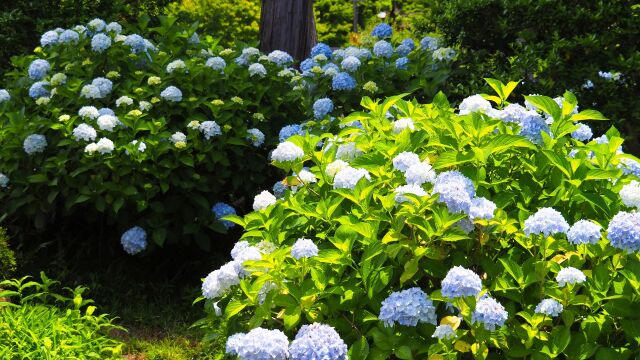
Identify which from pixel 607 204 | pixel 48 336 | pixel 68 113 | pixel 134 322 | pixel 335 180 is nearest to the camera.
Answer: pixel 607 204

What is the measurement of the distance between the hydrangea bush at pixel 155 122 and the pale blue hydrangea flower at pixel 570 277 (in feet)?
8.40

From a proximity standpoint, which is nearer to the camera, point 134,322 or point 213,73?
point 134,322

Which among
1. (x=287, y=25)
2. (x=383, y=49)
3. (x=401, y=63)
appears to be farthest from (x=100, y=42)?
(x=287, y=25)

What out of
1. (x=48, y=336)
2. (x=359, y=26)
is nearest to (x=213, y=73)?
(x=48, y=336)

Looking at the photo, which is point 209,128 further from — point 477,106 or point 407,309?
point 407,309

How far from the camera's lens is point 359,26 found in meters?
19.1

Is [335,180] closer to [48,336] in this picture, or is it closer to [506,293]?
[506,293]

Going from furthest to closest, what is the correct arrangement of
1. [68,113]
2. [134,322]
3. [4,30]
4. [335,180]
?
1. [4,30]
2. [68,113]
3. [134,322]
4. [335,180]

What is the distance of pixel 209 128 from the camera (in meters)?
4.75

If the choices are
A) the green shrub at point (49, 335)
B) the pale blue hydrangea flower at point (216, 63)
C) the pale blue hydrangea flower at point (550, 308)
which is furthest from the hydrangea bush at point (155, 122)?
the pale blue hydrangea flower at point (550, 308)

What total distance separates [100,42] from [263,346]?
347cm

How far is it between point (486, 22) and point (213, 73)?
70.8 inches

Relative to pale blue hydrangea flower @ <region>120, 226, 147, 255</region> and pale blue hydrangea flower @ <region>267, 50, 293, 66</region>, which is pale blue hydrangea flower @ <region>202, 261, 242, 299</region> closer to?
pale blue hydrangea flower @ <region>120, 226, 147, 255</region>

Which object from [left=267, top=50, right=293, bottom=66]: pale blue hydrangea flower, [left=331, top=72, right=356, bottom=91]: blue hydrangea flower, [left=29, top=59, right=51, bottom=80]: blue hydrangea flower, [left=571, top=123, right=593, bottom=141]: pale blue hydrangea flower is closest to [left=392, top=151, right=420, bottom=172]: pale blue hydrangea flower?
[left=571, top=123, right=593, bottom=141]: pale blue hydrangea flower
